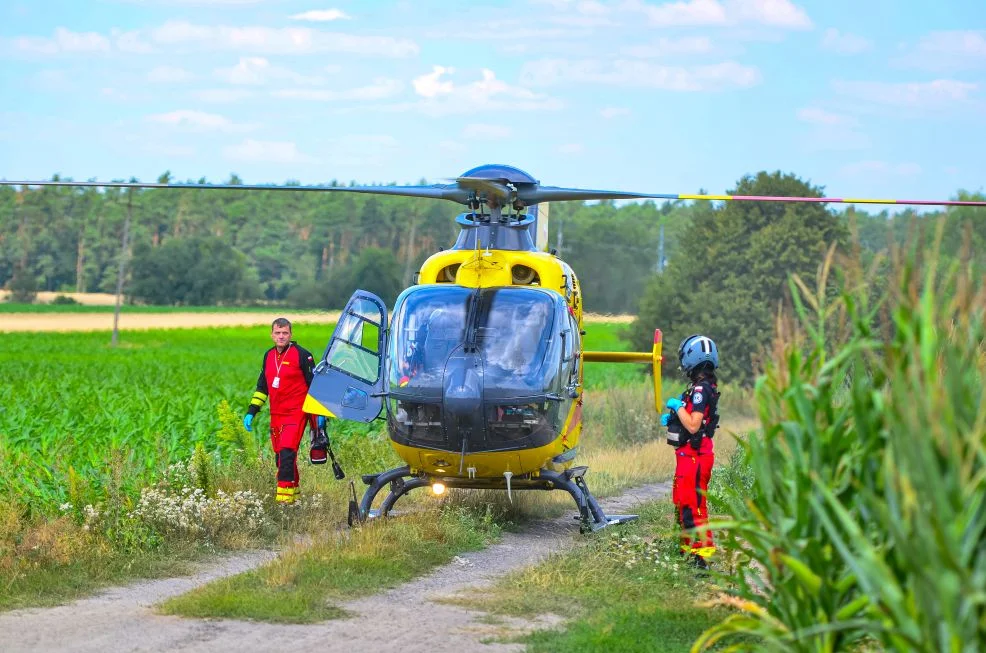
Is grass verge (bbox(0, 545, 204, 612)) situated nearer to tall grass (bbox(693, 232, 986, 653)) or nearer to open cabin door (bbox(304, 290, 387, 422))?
open cabin door (bbox(304, 290, 387, 422))

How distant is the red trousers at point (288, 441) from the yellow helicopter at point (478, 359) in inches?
18.3

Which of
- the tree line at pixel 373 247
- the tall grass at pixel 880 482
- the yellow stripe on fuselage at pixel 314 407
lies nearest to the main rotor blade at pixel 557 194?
the yellow stripe on fuselage at pixel 314 407

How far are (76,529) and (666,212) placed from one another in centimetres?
9826

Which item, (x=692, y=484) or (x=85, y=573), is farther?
(x=692, y=484)

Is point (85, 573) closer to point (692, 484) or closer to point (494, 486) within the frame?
point (494, 486)

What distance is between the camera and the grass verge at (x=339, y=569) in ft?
31.3

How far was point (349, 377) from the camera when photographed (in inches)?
537

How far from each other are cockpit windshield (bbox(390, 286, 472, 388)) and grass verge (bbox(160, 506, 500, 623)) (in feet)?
4.49

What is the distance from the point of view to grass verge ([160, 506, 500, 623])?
31.3ft

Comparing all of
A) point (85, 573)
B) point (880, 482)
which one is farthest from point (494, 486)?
point (880, 482)

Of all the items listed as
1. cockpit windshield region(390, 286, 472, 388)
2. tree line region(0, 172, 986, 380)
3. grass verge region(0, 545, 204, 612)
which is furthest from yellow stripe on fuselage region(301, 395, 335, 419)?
tree line region(0, 172, 986, 380)

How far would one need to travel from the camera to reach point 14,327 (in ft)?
207

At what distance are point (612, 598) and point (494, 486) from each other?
3190 millimetres

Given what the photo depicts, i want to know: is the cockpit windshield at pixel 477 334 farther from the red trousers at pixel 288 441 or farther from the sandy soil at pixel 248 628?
the sandy soil at pixel 248 628
